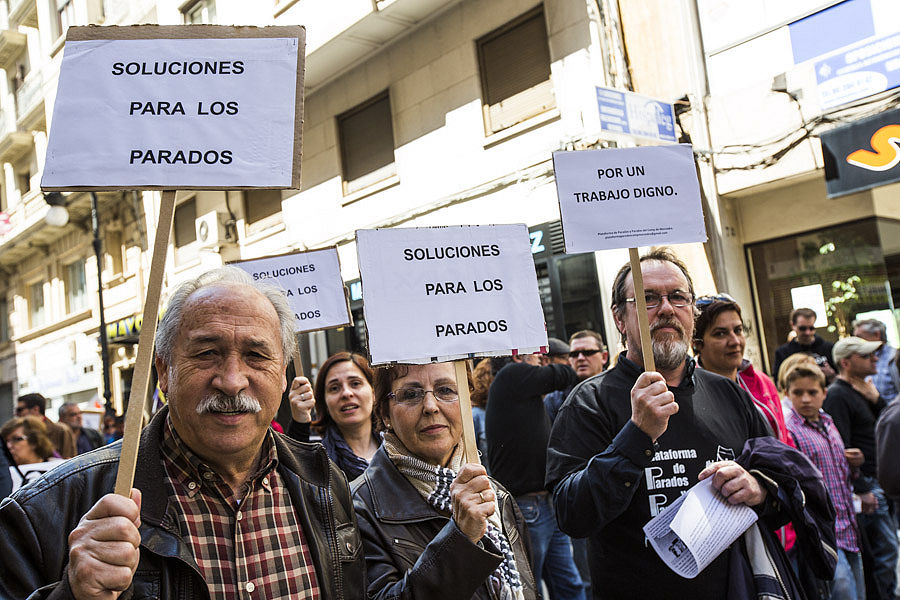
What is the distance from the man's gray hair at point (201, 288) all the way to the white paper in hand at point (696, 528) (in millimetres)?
1365

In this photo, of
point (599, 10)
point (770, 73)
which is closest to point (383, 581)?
point (770, 73)

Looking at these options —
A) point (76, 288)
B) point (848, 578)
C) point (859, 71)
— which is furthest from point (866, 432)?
point (76, 288)

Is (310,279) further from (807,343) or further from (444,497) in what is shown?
(807,343)

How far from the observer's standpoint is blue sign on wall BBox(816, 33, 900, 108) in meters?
7.69

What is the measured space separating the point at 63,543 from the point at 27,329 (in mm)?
27924

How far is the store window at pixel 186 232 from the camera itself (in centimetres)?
1756

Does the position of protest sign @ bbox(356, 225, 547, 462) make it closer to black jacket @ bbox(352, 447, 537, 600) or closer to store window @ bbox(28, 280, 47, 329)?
black jacket @ bbox(352, 447, 537, 600)

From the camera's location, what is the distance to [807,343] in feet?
23.7

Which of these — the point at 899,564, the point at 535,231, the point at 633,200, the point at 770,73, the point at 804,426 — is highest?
the point at 770,73

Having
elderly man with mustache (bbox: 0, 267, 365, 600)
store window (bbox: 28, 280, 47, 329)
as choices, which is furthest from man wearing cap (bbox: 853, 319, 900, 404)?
store window (bbox: 28, 280, 47, 329)

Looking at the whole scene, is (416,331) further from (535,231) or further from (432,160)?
(432,160)

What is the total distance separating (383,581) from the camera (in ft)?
7.36

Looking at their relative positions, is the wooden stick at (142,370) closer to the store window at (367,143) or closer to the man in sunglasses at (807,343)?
the man in sunglasses at (807,343)

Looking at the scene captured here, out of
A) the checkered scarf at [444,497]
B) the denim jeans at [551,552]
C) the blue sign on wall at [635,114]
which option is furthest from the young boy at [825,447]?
the blue sign on wall at [635,114]
